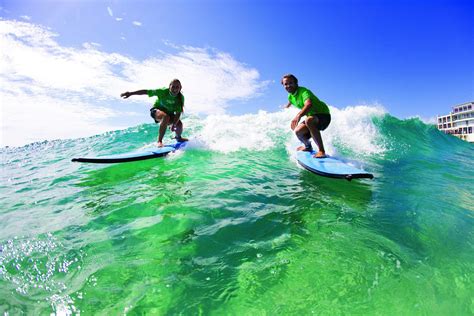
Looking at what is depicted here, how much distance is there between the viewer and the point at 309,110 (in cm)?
581

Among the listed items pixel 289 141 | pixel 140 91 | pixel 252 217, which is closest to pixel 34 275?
pixel 252 217

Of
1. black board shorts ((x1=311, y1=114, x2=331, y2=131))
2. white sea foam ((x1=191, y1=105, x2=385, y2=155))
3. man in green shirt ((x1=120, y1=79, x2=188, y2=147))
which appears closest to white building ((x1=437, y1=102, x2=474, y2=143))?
white sea foam ((x1=191, y1=105, x2=385, y2=155))

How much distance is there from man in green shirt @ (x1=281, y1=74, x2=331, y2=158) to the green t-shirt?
3.37 meters

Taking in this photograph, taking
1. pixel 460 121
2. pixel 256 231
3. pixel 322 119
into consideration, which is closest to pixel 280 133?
pixel 322 119

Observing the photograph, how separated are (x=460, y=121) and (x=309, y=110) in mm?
90254

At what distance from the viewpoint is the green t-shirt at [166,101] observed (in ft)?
25.3

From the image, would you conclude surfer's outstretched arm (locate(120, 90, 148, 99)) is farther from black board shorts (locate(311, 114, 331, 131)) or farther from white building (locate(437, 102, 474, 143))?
white building (locate(437, 102, 474, 143))

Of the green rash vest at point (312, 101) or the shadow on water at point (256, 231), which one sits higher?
the green rash vest at point (312, 101)

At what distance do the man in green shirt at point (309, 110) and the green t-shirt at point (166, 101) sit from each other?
11.1 ft

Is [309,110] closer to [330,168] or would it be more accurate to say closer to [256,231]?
[330,168]

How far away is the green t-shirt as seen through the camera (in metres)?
7.71

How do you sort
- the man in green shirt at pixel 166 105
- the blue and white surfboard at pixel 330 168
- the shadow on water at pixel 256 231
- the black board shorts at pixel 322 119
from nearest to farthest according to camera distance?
the shadow on water at pixel 256 231
the blue and white surfboard at pixel 330 168
the black board shorts at pixel 322 119
the man in green shirt at pixel 166 105

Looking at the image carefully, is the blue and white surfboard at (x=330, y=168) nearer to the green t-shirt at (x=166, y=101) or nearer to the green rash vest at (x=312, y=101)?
the green rash vest at (x=312, y=101)

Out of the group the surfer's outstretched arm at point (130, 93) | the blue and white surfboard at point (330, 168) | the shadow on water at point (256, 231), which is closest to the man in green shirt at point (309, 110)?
the blue and white surfboard at point (330, 168)
